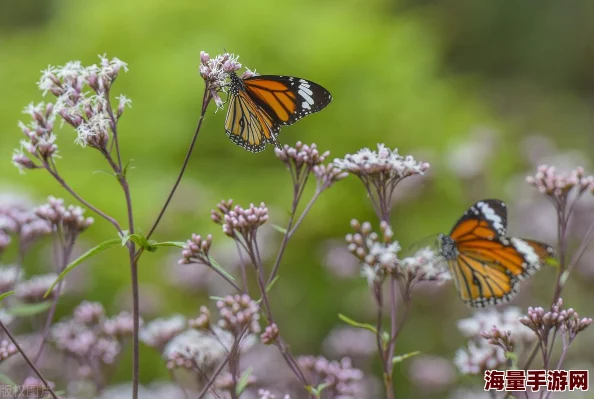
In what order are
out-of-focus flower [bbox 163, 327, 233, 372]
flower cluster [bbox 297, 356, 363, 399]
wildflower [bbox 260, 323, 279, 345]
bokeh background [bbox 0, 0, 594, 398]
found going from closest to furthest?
1. wildflower [bbox 260, 323, 279, 345]
2. out-of-focus flower [bbox 163, 327, 233, 372]
3. flower cluster [bbox 297, 356, 363, 399]
4. bokeh background [bbox 0, 0, 594, 398]

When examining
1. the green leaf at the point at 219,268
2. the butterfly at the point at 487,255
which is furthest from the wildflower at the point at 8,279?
the butterfly at the point at 487,255

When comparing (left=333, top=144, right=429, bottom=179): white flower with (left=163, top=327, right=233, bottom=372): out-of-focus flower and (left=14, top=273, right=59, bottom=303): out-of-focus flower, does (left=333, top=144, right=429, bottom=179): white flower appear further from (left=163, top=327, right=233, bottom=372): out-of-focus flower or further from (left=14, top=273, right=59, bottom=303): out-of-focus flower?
(left=14, top=273, right=59, bottom=303): out-of-focus flower

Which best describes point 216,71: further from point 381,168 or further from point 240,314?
point 240,314

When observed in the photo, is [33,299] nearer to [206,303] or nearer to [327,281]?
[206,303]

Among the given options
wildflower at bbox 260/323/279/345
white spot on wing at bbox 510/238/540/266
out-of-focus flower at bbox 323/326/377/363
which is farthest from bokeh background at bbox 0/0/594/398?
wildflower at bbox 260/323/279/345

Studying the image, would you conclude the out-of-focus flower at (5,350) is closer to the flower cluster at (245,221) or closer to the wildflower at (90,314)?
the wildflower at (90,314)

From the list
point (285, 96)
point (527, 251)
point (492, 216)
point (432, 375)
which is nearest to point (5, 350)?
point (285, 96)

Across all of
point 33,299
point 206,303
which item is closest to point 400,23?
point 206,303

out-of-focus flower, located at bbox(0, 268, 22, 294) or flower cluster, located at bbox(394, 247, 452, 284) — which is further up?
out-of-focus flower, located at bbox(0, 268, 22, 294)
